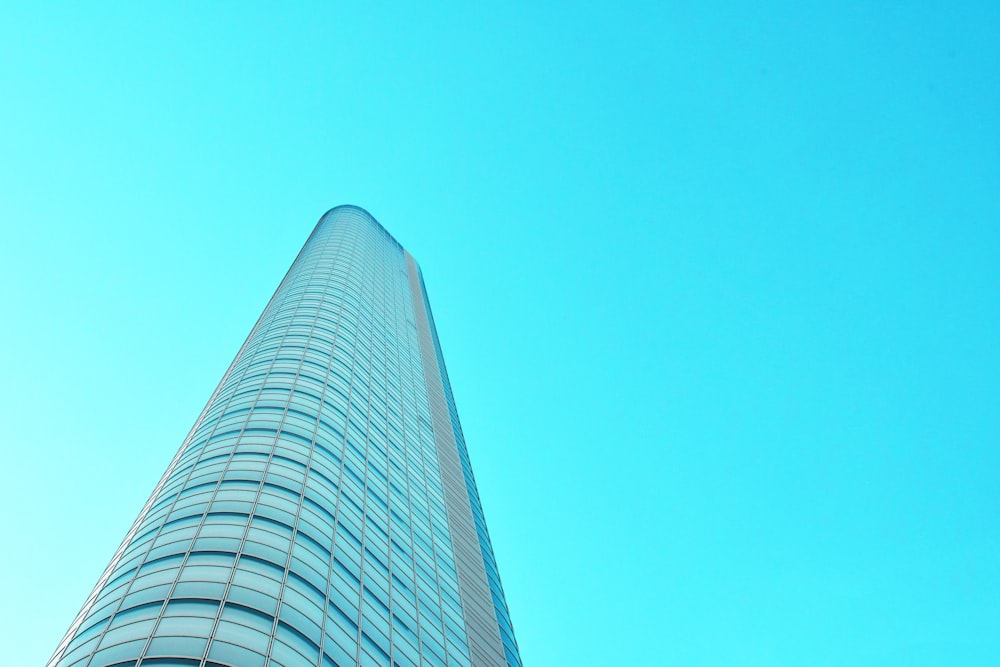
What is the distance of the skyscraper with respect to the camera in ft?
83.7

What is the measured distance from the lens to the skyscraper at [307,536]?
25.5 m

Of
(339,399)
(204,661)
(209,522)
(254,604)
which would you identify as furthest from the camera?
(339,399)

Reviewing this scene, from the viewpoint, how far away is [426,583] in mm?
38500

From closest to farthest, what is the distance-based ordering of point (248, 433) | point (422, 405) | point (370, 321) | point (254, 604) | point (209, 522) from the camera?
point (254, 604), point (209, 522), point (248, 433), point (422, 405), point (370, 321)

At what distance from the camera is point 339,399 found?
5078 centimetres

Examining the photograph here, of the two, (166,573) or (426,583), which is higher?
(426,583)

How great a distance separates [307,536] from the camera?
32.6 metres

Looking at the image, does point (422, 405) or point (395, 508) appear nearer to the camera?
point (395, 508)

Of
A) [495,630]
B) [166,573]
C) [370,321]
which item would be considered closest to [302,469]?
[166,573]

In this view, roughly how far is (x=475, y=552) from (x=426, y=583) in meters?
12.9

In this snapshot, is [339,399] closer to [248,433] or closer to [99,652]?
[248,433]

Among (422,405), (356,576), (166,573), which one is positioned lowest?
(166,573)

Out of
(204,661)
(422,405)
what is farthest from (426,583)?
(422,405)

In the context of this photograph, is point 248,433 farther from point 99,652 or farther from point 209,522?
point 99,652
